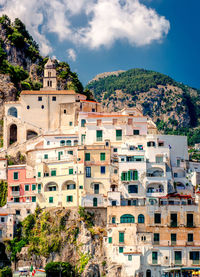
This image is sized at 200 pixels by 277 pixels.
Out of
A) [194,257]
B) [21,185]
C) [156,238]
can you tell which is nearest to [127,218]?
[156,238]

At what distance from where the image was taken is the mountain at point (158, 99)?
167375 mm

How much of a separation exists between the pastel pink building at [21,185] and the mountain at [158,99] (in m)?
90.7

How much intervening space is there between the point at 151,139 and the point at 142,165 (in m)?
5.15

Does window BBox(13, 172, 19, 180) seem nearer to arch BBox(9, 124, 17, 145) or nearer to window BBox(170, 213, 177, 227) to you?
arch BBox(9, 124, 17, 145)

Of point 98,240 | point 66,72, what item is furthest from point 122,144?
point 66,72

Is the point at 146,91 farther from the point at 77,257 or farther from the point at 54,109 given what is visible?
the point at 77,257

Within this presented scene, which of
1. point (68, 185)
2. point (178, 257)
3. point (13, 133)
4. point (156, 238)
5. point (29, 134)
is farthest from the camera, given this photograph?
point (13, 133)

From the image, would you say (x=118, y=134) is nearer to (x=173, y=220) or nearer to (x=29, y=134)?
(x=29, y=134)

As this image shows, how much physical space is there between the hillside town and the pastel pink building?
5.1 inches

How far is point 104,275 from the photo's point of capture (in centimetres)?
6375

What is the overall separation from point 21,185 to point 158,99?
11061cm

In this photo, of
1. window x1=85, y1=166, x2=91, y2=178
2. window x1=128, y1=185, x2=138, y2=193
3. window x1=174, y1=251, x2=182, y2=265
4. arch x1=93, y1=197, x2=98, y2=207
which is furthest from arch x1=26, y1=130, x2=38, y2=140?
window x1=174, y1=251, x2=182, y2=265

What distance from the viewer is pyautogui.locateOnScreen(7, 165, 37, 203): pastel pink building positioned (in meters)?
71.5

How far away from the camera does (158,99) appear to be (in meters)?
177
